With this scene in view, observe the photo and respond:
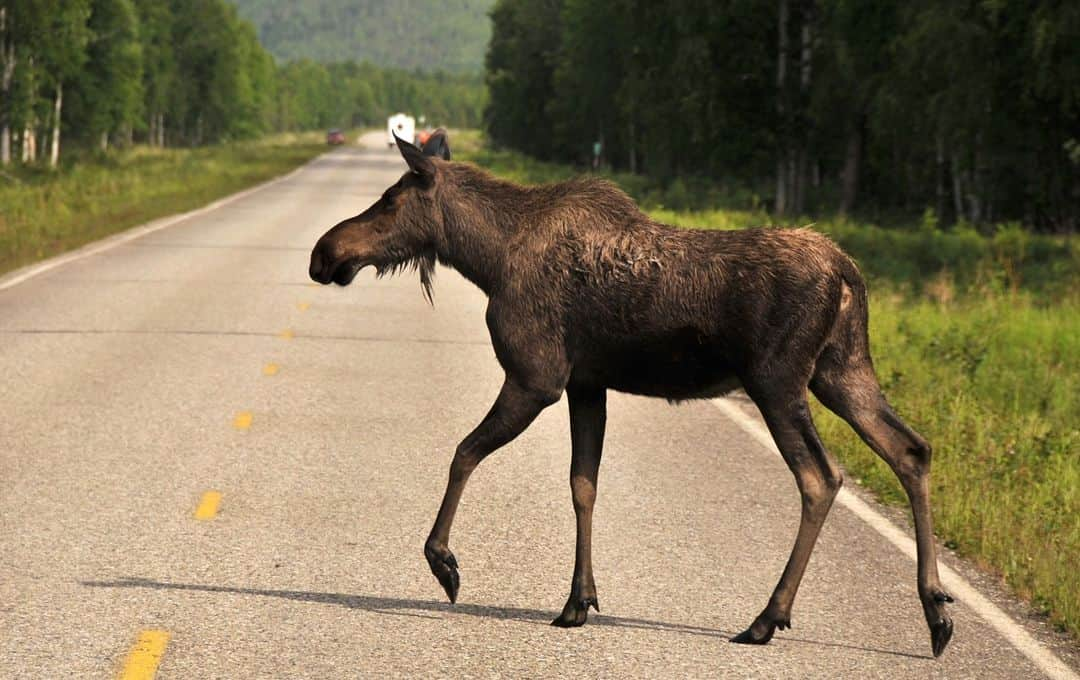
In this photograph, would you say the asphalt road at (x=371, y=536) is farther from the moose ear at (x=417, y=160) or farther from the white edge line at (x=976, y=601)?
the moose ear at (x=417, y=160)

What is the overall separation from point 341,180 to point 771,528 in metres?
53.1

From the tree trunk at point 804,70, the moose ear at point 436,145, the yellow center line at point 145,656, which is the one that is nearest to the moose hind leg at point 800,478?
the moose ear at point 436,145

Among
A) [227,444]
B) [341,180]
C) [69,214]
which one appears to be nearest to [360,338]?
[227,444]

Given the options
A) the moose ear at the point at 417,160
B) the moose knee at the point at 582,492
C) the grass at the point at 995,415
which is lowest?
the grass at the point at 995,415

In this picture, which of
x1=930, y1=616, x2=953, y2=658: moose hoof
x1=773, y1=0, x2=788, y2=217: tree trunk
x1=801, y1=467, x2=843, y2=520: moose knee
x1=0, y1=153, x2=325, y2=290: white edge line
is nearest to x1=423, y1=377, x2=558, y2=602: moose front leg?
x1=801, y1=467, x2=843, y2=520: moose knee

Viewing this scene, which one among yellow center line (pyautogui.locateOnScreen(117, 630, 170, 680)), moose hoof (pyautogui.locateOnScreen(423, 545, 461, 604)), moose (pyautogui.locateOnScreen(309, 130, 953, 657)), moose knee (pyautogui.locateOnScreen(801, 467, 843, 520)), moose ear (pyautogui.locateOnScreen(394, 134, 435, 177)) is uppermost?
moose ear (pyautogui.locateOnScreen(394, 134, 435, 177))

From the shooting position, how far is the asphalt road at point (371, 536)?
5.84 meters

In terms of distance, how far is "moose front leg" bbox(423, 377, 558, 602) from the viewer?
5.82m

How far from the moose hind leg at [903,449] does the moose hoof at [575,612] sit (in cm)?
116

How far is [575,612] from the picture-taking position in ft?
19.9

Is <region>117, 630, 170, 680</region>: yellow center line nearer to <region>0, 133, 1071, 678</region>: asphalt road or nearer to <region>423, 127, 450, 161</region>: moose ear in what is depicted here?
<region>0, 133, 1071, 678</region>: asphalt road

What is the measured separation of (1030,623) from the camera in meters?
6.45

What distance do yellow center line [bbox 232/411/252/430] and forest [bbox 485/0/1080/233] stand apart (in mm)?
18472

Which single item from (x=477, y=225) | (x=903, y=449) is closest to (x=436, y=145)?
(x=477, y=225)
